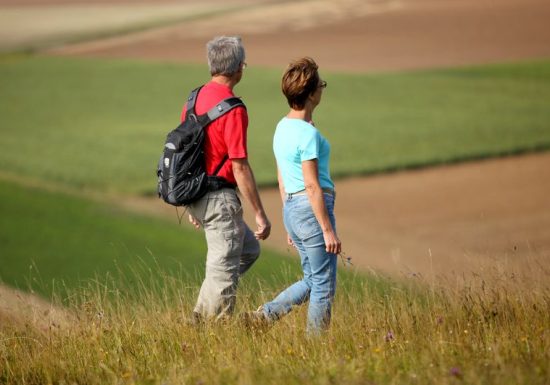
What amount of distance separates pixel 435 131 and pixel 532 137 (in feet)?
8.80

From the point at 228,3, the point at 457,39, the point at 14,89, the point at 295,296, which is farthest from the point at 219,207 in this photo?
the point at 228,3

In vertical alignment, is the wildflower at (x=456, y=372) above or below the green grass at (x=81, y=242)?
above

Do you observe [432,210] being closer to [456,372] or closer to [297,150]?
[297,150]

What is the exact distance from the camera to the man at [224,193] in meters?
6.30

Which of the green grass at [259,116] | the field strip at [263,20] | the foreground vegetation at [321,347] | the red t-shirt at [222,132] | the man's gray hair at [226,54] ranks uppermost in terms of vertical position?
the man's gray hair at [226,54]

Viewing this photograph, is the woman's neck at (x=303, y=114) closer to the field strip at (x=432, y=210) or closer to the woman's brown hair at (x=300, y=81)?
the woman's brown hair at (x=300, y=81)

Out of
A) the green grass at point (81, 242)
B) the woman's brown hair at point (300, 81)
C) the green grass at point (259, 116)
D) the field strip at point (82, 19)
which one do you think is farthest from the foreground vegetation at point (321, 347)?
the field strip at point (82, 19)

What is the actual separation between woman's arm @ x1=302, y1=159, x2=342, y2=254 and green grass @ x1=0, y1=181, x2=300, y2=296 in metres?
7.32

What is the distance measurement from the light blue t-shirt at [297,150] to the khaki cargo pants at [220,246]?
1.36 ft

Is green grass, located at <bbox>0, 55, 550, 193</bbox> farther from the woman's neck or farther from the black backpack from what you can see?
the woman's neck

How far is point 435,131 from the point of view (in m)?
27.3

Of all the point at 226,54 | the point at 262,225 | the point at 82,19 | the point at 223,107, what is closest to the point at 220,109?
the point at 223,107

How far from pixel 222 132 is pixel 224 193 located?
1.25 ft

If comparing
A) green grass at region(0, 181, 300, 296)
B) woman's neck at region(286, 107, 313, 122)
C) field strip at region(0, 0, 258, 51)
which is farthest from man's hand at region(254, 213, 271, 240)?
field strip at region(0, 0, 258, 51)
